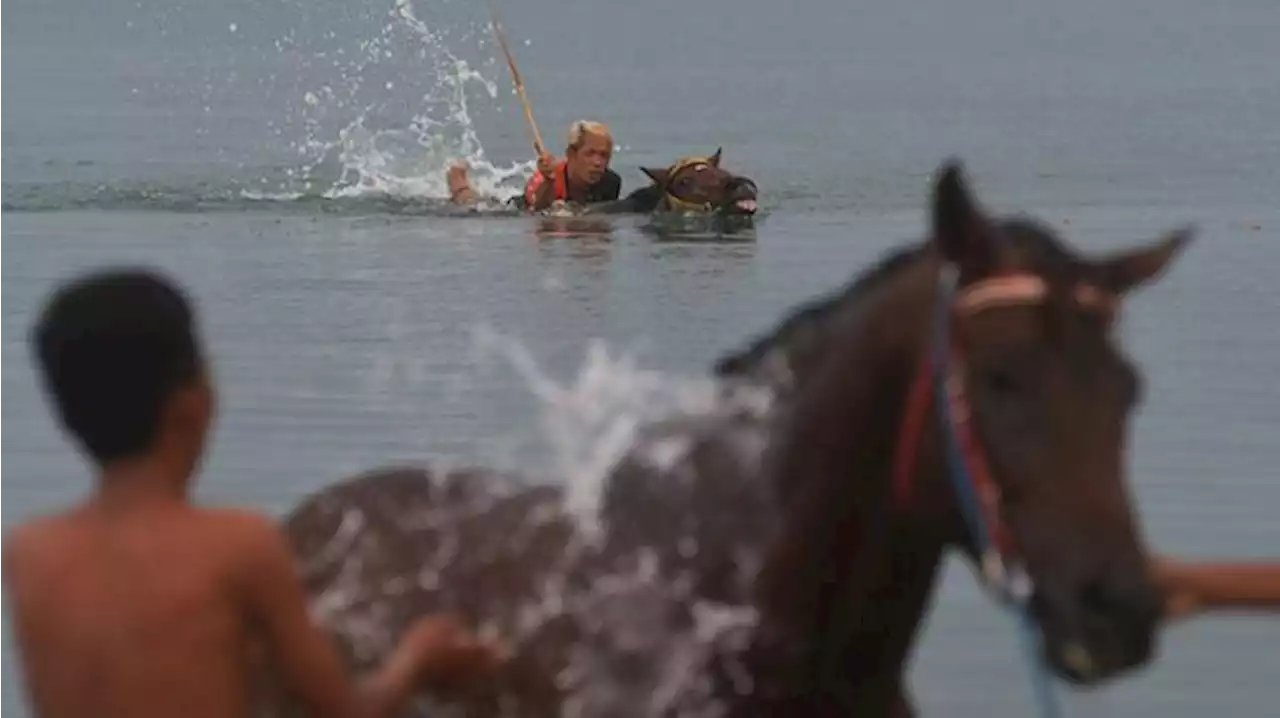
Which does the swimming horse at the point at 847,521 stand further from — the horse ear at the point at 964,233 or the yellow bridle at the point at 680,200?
the yellow bridle at the point at 680,200

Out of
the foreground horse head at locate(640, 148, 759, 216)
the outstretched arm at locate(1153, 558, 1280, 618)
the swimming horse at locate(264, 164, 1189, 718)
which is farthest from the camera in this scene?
the foreground horse head at locate(640, 148, 759, 216)

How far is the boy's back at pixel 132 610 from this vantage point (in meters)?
4.54

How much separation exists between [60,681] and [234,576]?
29cm

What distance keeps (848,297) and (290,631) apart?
47.3 inches

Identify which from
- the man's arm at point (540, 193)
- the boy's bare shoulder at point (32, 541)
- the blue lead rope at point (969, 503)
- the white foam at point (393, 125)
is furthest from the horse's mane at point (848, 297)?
the white foam at point (393, 125)

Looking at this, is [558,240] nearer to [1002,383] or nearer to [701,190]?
[701,190]

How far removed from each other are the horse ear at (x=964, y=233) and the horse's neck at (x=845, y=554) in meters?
0.18

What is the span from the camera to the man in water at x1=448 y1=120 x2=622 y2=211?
23156mm

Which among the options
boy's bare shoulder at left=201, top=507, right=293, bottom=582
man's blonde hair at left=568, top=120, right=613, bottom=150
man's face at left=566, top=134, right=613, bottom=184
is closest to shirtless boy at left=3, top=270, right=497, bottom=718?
boy's bare shoulder at left=201, top=507, right=293, bottom=582

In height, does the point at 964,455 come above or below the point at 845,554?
above

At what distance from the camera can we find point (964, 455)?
4.92 m

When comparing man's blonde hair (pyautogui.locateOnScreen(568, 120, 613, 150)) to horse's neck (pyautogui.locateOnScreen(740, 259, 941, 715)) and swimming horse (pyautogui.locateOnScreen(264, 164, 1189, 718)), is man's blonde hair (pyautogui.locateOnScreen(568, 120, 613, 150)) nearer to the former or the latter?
swimming horse (pyautogui.locateOnScreen(264, 164, 1189, 718))

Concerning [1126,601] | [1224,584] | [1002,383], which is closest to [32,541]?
[1002,383]

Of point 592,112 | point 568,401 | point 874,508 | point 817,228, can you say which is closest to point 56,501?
point 568,401
